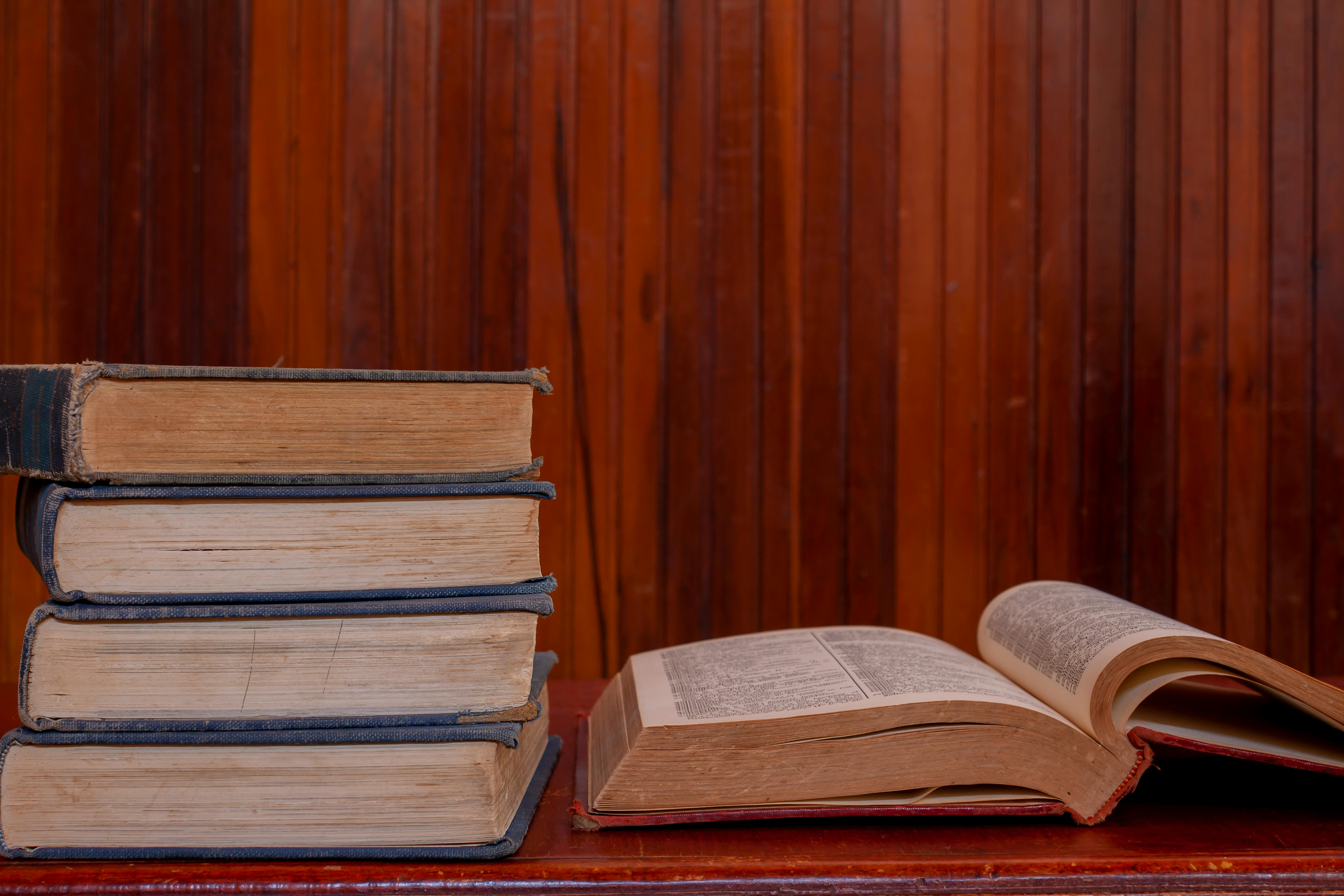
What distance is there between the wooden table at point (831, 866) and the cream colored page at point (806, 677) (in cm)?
8

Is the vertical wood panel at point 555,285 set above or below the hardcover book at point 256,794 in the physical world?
above

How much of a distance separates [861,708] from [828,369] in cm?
93

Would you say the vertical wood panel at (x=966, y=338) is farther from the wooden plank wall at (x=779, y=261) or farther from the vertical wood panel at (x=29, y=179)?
the vertical wood panel at (x=29, y=179)

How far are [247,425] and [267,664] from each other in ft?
0.50

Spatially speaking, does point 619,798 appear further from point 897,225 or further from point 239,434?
point 897,225

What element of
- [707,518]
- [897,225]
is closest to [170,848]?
[707,518]

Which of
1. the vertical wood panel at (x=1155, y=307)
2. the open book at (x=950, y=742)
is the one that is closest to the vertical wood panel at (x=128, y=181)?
the open book at (x=950, y=742)

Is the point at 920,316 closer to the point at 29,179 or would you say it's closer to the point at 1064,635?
the point at 1064,635

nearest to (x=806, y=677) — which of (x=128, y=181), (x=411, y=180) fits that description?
(x=411, y=180)

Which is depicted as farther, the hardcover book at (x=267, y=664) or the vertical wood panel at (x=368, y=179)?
the vertical wood panel at (x=368, y=179)

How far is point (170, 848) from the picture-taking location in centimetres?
52

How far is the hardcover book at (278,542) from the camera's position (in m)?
0.52

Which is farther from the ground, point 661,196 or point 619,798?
point 661,196

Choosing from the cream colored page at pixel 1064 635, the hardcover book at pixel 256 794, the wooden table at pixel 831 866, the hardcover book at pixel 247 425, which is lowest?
the wooden table at pixel 831 866
